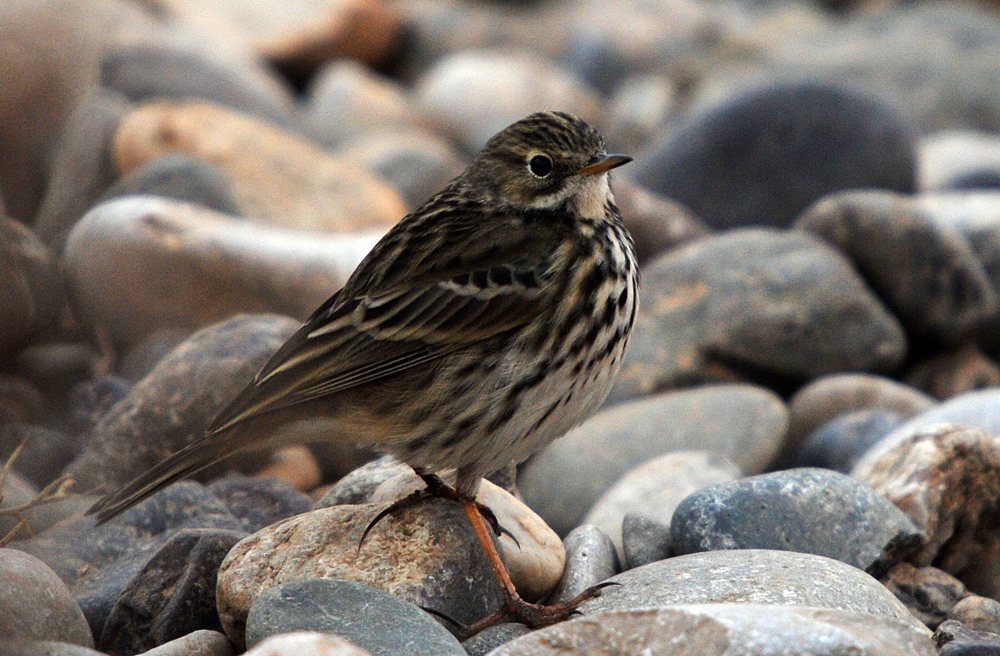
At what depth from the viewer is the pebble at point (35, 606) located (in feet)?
12.1

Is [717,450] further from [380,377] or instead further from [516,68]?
[516,68]

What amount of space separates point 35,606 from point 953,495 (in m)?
3.60

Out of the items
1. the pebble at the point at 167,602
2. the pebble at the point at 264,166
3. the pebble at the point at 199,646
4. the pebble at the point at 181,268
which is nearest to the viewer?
the pebble at the point at 199,646

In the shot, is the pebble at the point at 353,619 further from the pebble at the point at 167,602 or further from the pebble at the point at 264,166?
the pebble at the point at 264,166

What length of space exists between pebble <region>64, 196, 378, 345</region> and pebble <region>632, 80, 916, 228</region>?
4.49 meters

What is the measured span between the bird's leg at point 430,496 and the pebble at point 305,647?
117 cm

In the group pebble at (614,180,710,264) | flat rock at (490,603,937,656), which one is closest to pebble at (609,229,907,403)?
pebble at (614,180,710,264)

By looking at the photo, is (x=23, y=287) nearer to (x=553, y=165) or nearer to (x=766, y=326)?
(x=553, y=165)

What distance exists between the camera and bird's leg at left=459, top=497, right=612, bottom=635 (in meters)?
4.16

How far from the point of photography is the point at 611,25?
18.9 m

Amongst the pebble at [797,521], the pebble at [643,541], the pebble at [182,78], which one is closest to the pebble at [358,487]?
the pebble at [643,541]

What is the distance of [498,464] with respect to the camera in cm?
434

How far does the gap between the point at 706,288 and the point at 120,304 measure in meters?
3.73

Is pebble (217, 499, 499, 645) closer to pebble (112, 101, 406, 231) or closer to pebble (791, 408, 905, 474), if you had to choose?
pebble (791, 408, 905, 474)
